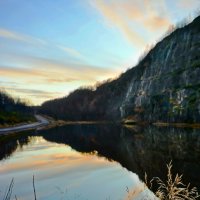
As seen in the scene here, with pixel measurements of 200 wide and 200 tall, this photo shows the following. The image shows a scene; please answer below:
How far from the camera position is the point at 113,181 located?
19.9 m

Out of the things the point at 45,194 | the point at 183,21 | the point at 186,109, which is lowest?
the point at 45,194

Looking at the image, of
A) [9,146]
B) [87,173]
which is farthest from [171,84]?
[87,173]

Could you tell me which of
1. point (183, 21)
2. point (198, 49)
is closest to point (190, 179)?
point (198, 49)

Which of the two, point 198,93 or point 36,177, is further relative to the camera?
point 198,93

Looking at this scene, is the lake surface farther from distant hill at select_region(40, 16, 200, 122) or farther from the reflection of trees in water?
distant hill at select_region(40, 16, 200, 122)

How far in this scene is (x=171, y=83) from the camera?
129 metres

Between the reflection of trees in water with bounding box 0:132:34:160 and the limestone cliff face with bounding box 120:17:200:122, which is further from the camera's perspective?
the limestone cliff face with bounding box 120:17:200:122

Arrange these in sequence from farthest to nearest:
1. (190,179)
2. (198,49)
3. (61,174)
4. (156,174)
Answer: (198,49) < (61,174) < (156,174) < (190,179)

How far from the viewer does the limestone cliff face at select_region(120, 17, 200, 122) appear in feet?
368

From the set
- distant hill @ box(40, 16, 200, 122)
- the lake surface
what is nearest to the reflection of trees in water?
the lake surface

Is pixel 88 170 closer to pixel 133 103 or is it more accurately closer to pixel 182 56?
pixel 182 56

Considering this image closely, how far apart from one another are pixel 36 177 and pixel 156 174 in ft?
26.4

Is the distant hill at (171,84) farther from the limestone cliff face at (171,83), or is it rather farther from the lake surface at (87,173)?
the lake surface at (87,173)

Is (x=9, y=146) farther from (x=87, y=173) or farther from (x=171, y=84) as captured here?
(x=171, y=84)
